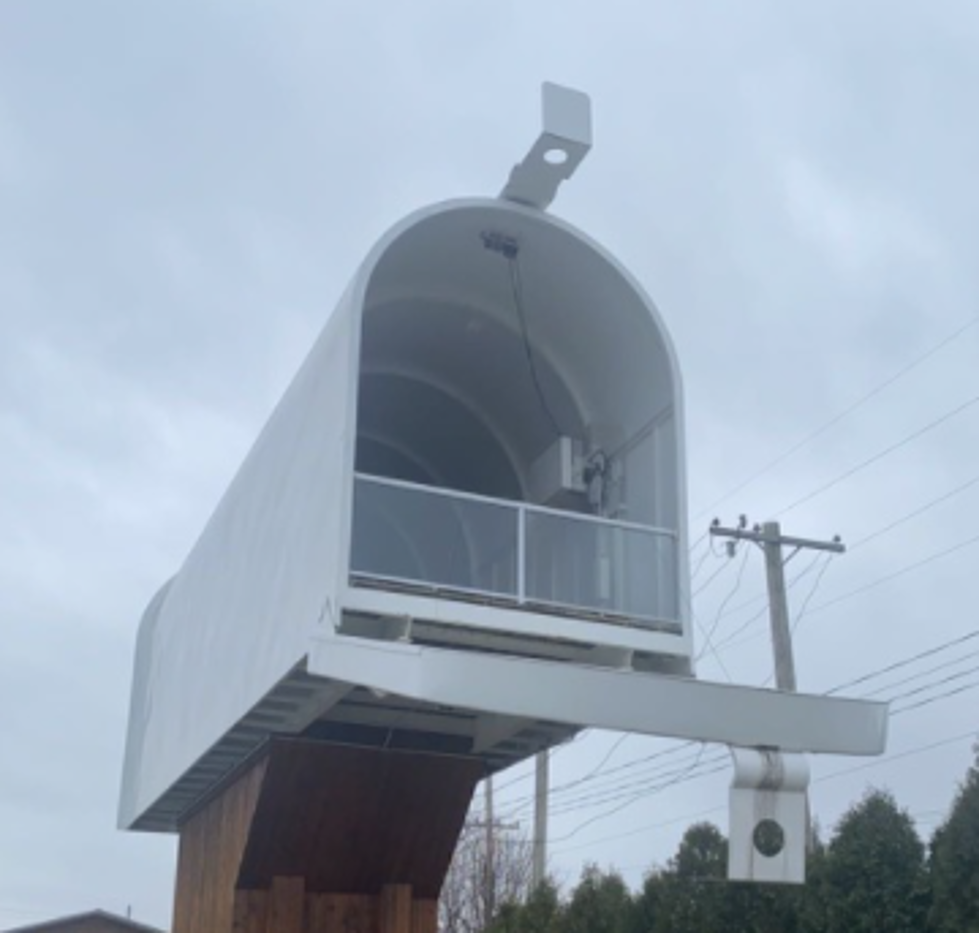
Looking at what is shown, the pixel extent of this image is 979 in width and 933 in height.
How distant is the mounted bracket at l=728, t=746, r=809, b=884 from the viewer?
27.7ft

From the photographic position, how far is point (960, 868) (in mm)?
11578

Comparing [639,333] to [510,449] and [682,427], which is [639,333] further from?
[510,449]

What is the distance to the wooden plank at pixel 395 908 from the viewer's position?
1306 cm

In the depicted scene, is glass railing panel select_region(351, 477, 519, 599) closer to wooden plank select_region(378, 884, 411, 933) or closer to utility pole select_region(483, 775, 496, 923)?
wooden plank select_region(378, 884, 411, 933)

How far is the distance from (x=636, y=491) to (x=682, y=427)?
2.57 feet

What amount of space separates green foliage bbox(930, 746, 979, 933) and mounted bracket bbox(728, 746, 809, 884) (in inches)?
133

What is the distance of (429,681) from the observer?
27.3ft

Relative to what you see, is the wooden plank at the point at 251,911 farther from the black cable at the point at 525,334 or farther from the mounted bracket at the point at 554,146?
the mounted bracket at the point at 554,146

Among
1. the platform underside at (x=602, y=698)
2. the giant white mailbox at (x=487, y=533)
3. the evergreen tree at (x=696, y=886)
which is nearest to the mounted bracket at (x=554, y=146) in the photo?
the giant white mailbox at (x=487, y=533)

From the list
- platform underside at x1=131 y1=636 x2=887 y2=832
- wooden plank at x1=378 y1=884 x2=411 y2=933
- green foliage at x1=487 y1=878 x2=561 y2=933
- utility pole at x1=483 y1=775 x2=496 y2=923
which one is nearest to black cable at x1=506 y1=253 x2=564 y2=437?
platform underside at x1=131 y1=636 x2=887 y2=832

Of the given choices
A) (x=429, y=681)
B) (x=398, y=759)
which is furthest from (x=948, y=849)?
(x=429, y=681)

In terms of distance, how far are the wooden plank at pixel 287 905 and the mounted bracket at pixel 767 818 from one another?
5322 mm

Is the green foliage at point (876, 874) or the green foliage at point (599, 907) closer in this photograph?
the green foliage at point (876, 874)

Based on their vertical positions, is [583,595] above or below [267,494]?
below
